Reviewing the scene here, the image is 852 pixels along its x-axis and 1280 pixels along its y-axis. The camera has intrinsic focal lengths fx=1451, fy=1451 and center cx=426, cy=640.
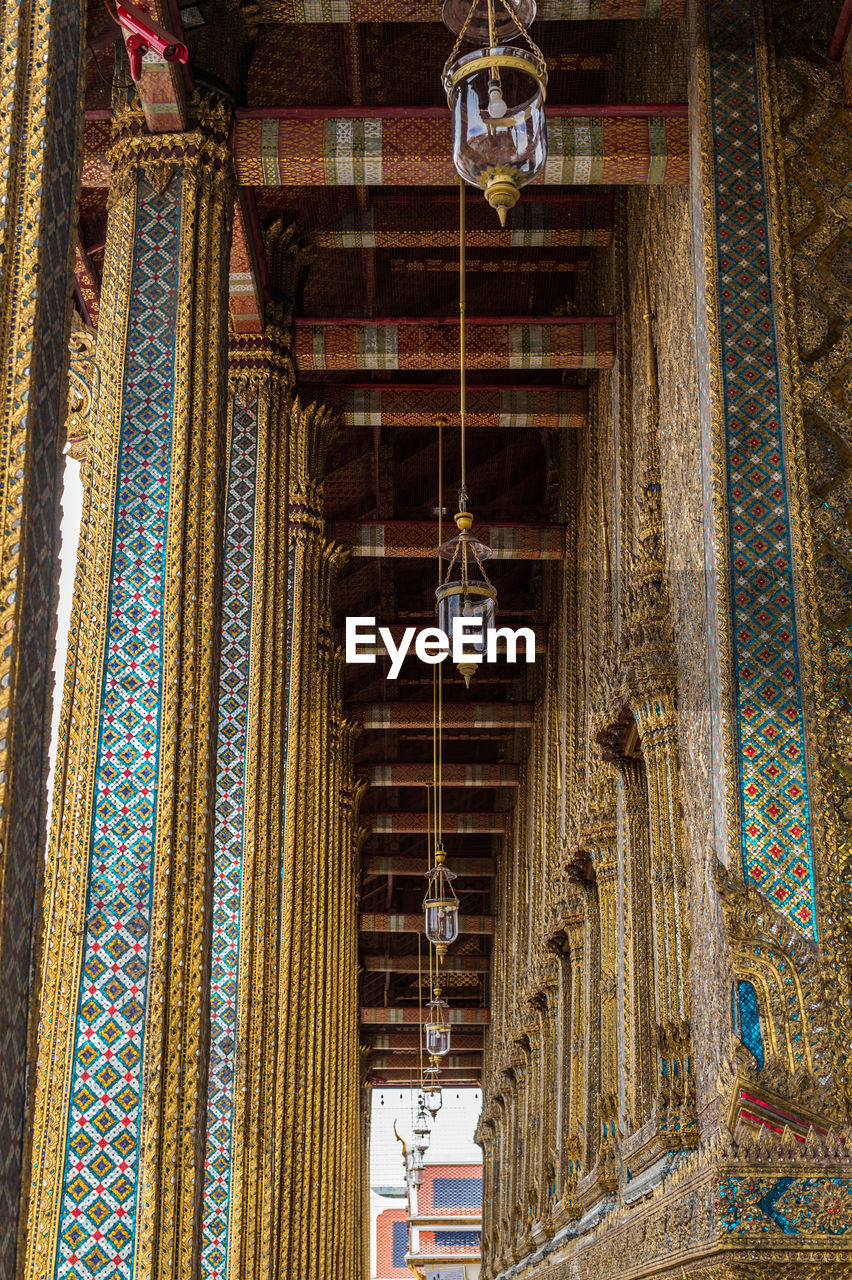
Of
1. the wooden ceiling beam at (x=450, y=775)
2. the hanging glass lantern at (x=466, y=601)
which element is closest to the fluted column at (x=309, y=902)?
the wooden ceiling beam at (x=450, y=775)

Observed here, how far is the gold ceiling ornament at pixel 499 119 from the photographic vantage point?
4.58 metres

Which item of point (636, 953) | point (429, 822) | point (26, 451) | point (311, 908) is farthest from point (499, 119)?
point (429, 822)

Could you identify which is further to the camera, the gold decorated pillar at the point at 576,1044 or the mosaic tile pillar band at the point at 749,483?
the gold decorated pillar at the point at 576,1044

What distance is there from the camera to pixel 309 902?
13.2 meters

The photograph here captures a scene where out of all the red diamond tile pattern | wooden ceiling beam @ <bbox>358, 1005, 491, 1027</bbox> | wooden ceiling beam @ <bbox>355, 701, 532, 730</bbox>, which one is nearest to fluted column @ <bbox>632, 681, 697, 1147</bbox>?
the red diamond tile pattern

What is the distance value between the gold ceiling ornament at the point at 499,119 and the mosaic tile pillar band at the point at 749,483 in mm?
2826

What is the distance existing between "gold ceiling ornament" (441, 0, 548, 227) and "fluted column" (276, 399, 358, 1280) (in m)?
7.76

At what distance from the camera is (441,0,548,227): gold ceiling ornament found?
4.58 metres

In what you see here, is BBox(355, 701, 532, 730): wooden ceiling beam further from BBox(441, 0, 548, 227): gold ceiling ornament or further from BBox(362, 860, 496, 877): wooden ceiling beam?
BBox(441, 0, 548, 227): gold ceiling ornament

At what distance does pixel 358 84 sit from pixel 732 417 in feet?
18.5

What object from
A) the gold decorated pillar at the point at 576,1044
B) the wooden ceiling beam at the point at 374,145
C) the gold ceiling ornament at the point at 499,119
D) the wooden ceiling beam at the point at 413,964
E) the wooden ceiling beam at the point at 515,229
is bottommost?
the gold decorated pillar at the point at 576,1044

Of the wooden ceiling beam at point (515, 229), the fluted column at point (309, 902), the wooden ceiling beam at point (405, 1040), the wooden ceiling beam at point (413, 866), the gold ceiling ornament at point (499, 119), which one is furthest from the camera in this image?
the wooden ceiling beam at point (405, 1040)

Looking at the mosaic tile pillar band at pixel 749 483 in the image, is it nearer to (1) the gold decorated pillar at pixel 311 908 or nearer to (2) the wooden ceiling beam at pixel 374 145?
(2) the wooden ceiling beam at pixel 374 145

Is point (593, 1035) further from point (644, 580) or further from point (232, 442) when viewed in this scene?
point (232, 442)
